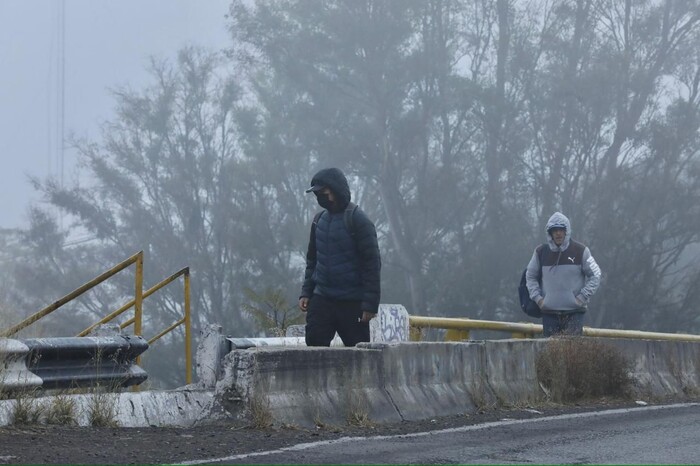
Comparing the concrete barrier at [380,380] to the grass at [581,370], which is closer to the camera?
the concrete barrier at [380,380]

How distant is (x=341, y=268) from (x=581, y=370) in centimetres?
341

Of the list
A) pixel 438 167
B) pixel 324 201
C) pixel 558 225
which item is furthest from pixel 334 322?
pixel 438 167

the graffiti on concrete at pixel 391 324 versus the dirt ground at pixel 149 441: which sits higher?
the graffiti on concrete at pixel 391 324

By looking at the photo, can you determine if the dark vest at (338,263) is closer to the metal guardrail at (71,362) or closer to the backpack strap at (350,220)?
the backpack strap at (350,220)

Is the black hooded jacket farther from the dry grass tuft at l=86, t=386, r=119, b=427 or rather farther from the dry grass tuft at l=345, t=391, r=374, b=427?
the dry grass tuft at l=86, t=386, r=119, b=427

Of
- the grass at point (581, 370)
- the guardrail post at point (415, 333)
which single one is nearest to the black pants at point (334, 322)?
the grass at point (581, 370)

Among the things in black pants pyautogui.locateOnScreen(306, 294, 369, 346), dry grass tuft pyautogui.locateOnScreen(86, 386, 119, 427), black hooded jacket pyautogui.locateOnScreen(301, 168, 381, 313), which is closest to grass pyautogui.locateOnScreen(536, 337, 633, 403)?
black pants pyautogui.locateOnScreen(306, 294, 369, 346)

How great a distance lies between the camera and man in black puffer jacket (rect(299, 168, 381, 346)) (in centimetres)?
976

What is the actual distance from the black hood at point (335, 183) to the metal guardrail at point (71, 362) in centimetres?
183

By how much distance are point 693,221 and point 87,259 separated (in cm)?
3064

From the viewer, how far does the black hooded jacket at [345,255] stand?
976 cm

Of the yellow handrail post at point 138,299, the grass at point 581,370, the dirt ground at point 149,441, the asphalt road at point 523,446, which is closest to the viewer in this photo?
the dirt ground at point 149,441

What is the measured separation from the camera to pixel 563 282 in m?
13.2

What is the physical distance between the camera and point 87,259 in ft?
214
